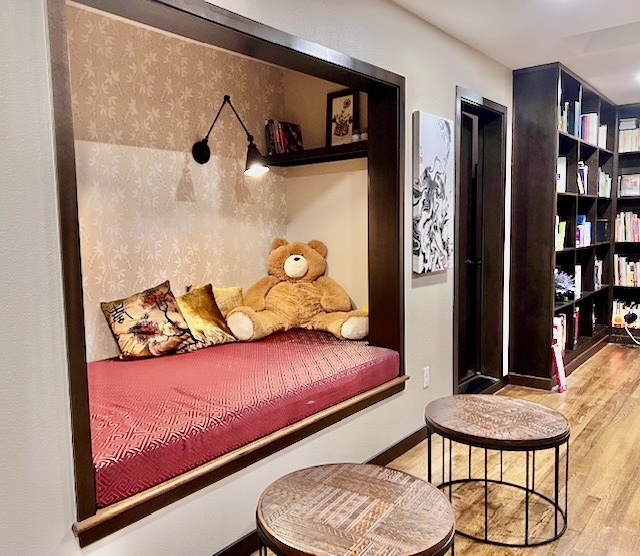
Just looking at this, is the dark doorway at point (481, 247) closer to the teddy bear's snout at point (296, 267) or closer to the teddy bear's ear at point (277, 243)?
the teddy bear's snout at point (296, 267)

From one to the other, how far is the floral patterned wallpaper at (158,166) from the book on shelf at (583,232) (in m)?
2.69

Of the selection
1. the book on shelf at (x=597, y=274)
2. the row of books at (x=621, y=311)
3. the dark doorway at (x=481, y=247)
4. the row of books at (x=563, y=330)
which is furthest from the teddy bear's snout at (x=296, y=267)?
the row of books at (x=621, y=311)

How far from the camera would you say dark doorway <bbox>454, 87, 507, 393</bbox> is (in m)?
3.85

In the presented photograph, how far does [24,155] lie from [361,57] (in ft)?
5.38

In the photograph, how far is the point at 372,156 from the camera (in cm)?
287

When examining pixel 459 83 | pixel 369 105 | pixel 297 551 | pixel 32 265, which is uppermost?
pixel 459 83

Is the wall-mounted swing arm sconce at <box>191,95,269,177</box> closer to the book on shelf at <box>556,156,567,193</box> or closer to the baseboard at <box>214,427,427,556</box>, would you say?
the baseboard at <box>214,427,427,556</box>

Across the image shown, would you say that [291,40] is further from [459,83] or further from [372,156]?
[459,83]

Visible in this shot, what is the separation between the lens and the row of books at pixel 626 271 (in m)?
5.45

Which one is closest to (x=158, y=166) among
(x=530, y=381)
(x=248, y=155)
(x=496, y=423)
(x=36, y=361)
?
(x=248, y=155)

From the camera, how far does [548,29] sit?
308cm

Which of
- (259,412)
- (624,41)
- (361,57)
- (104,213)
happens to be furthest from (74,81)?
(624,41)

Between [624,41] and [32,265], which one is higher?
[624,41]

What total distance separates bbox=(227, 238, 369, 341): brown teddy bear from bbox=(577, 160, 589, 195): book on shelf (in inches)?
97.2
